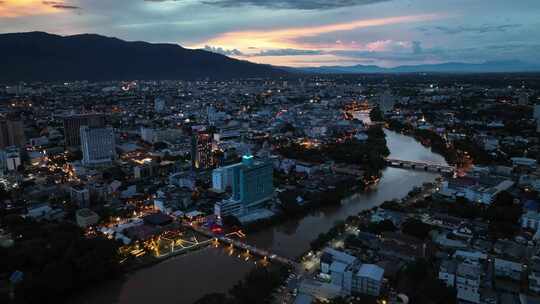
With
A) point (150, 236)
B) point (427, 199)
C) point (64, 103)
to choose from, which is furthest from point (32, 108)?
point (427, 199)

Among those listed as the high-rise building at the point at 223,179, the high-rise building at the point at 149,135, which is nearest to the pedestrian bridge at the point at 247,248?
the high-rise building at the point at 223,179

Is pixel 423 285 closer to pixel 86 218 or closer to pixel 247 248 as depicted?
pixel 247 248

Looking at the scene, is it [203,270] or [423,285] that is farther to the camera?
[203,270]

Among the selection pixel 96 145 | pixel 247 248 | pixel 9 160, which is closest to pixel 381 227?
pixel 247 248

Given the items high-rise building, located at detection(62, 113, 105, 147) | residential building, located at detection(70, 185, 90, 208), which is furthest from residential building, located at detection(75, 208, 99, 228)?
high-rise building, located at detection(62, 113, 105, 147)

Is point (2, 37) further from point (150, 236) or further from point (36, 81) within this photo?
point (150, 236)
